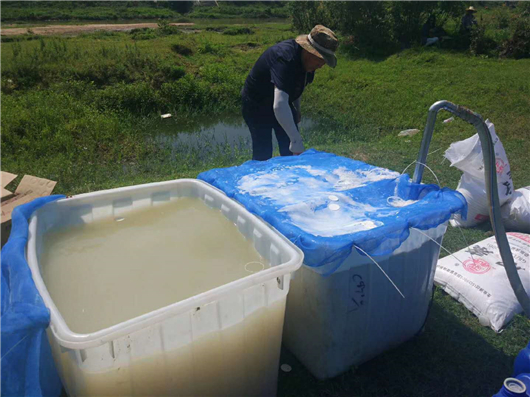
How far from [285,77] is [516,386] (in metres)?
2.07

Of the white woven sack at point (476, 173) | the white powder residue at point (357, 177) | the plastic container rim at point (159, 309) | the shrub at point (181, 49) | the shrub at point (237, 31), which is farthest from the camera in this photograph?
the shrub at point (237, 31)

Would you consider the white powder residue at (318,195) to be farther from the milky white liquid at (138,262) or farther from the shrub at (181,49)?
the shrub at (181,49)

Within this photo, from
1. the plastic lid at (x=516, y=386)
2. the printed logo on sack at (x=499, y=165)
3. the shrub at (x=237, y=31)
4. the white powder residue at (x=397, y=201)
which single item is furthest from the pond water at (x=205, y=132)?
the shrub at (x=237, y=31)

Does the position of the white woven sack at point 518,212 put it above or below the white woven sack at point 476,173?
below

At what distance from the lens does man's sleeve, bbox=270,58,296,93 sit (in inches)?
101

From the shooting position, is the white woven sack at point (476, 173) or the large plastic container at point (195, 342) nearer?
the large plastic container at point (195, 342)

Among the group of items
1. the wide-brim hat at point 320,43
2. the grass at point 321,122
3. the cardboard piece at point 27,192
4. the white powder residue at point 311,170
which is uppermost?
the wide-brim hat at point 320,43

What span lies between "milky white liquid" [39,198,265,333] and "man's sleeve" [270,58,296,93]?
1122mm

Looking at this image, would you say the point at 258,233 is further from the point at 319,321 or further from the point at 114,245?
the point at 114,245

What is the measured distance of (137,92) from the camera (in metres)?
8.27

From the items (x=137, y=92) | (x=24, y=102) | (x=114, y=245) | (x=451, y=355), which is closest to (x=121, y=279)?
(x=114, y=245)

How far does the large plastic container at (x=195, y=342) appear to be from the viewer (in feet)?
3.49

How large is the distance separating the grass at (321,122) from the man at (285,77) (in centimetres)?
144

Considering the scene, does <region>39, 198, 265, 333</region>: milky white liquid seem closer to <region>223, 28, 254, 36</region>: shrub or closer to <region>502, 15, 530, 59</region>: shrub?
<region>502, 15, 530, 59</region>: shrub
